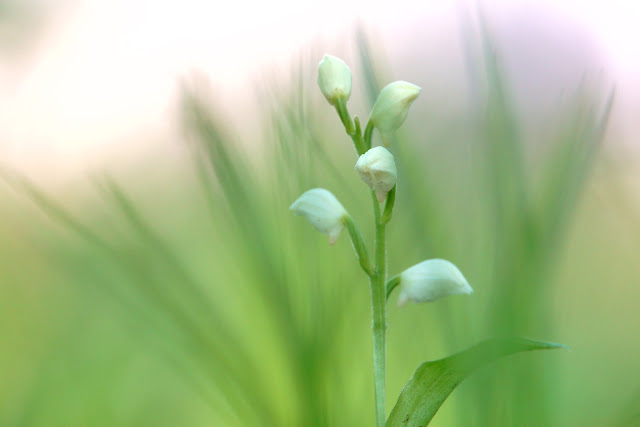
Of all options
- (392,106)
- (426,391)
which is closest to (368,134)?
(392,106)

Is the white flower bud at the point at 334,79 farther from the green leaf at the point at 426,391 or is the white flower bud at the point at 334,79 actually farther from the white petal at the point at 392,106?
the green leaf at the point at 426,391

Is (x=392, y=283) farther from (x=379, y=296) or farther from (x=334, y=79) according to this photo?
(x=334, y=79)

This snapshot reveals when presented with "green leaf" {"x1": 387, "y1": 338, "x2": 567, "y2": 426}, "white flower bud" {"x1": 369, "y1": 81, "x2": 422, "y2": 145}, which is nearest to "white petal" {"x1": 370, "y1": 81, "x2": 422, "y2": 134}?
"white flower bud" {"x1": 369, "y1": 81, "x2": 422, "y2": 145}

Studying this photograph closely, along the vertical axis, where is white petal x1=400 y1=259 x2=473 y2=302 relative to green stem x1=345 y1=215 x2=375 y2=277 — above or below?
below

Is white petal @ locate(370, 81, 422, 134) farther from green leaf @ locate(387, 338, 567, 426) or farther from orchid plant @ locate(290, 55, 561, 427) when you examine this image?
green leaf @ locate(387, 338, 567, 426)

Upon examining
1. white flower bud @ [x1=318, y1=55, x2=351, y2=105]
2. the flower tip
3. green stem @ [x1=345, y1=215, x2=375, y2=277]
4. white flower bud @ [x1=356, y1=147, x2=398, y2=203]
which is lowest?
the flower tip

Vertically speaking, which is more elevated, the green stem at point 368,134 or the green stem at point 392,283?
the green stem at point 368,134

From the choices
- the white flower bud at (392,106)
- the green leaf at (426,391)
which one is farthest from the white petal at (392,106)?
the green leaf at (426,391)
